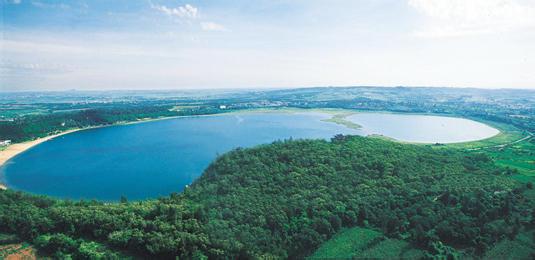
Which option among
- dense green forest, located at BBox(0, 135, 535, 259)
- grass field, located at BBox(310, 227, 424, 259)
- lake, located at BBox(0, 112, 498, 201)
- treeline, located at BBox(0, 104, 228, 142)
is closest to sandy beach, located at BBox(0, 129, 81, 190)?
lake, located at BBox(0, 112, 498, 201)

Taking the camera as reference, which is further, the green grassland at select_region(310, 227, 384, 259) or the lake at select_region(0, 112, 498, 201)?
the lake at select_region(0, 112, 498, 201)

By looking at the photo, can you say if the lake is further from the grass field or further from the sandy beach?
the grass field

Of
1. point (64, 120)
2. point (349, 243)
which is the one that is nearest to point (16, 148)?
point (64, 120)

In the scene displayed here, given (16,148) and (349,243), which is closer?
(349,243)

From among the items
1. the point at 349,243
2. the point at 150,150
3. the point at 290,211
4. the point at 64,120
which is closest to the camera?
the point at 349,243

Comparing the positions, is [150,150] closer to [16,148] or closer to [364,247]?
[16,148]

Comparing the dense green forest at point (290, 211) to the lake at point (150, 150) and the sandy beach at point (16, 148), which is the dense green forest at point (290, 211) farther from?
the sandy beach at point (16, 148)

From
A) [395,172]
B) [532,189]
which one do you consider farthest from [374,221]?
[532,189]
